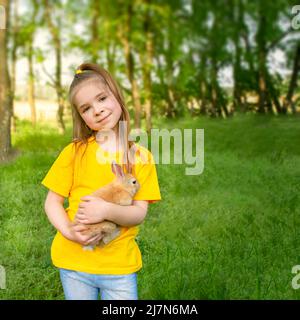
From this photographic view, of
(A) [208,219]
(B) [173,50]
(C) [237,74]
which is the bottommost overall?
(A) [208,219]

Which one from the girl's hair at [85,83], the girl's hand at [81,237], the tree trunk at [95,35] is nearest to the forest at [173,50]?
the tree trunk at [95,35]

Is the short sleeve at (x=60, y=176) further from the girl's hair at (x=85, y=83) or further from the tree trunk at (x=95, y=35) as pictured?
the tree trunk at (x=95, y=35)

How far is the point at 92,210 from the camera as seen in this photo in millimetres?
982

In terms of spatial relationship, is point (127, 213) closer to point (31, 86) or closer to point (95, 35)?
point (95, 35)

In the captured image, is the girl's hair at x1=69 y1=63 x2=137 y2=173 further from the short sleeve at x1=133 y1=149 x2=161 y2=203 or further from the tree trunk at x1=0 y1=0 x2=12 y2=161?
the tree trunk at x1=0 y1=0 x2=12 y2=161

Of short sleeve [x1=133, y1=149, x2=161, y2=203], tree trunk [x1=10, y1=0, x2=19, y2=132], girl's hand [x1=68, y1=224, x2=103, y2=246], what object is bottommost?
girl's hand [x1=68, y1=224, x2=103, y2=246]

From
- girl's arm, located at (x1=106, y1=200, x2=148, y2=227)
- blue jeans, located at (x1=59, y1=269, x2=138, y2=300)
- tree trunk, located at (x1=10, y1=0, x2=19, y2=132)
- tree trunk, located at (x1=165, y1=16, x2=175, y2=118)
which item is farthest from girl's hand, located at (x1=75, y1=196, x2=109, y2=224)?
tree trunk, located at (x1=10, y1=0, x2=19, y2=132)

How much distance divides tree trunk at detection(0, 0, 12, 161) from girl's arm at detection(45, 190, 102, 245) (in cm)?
133

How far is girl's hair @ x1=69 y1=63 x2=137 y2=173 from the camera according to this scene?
1.04 metres

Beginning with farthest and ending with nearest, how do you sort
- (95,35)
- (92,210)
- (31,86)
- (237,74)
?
(31,86) → (237,74) → (95,35) → (92,210)

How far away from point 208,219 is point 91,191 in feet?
3.51

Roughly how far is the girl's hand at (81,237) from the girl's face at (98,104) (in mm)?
200

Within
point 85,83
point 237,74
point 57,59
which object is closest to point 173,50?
point 237,74
